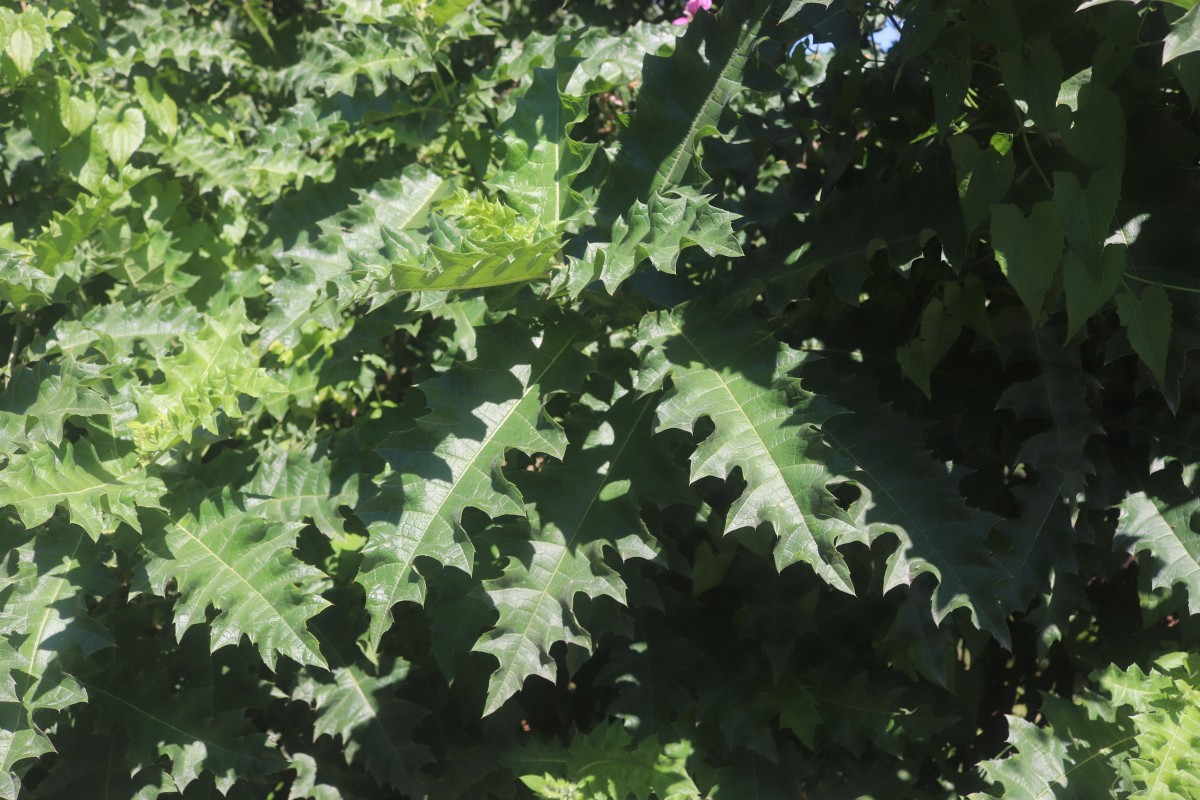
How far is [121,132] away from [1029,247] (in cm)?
199

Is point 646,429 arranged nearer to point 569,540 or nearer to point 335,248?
point 569,540

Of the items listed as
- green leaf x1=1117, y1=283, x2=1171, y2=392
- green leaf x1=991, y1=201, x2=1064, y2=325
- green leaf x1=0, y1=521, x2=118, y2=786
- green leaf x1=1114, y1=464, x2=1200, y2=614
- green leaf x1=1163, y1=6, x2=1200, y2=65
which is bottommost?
green leaf x1=0, y1=521, x2=118, y2=786

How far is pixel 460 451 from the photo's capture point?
164 cm

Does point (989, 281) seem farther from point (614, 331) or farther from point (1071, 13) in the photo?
point (614, 331)

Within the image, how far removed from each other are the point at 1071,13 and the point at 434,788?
1.84 metres

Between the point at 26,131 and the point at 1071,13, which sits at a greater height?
the point at 1071,13

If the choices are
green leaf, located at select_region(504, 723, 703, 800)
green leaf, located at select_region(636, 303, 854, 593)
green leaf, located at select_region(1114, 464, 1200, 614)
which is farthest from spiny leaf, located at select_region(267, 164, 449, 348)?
green leaf, located at select_region(1114, 464, 1200, 614)

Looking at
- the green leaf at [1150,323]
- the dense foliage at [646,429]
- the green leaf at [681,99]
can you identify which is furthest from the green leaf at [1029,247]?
the green leaf at [681,99]

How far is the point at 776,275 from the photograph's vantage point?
1.79m

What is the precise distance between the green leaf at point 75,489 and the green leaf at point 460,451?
1.40 feet

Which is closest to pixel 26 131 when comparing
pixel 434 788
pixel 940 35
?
pixel 434 788

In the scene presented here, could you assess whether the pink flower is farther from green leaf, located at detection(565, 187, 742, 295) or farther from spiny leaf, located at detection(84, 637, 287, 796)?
spiny leaf, located at detection(84, 637, 287, 796)

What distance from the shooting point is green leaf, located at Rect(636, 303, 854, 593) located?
144 cm

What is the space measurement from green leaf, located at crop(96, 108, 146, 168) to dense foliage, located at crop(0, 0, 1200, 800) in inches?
0.4
